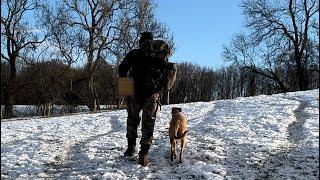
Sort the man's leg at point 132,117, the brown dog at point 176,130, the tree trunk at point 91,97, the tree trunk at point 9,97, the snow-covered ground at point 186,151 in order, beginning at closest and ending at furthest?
the snow-covered ground at point 186,151 → the man's leg at point 132,117 → the brown dog at point 176,130 → the tree trunk at point 9,97 → the tree trunk at point 91,97

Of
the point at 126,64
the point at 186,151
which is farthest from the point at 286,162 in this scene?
the point at 126,64

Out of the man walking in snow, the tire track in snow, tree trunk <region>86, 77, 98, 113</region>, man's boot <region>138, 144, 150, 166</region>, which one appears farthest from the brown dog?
tree trunk <region>86, 77, 98, 113</region>

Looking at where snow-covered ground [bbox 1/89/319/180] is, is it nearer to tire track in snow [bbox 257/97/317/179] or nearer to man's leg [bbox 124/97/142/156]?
tire track in snow [bbox 257/97/317/179]

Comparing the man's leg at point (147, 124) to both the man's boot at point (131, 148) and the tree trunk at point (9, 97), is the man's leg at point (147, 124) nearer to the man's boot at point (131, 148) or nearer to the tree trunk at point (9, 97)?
the man's boot at point (131, 148)

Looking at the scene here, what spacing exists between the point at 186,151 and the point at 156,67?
7.48ft

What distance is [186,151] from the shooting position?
1117 cm

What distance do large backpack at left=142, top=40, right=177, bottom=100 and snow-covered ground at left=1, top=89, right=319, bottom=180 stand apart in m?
1.66

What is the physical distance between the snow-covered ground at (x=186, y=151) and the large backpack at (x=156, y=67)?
5.45ft

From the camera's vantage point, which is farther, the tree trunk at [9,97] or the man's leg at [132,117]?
the tree trunk at [9,97]

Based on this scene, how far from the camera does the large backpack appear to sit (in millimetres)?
9977

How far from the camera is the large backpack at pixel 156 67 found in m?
9.98

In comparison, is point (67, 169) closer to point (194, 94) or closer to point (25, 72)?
point (25, 72)

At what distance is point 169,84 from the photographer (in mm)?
10094

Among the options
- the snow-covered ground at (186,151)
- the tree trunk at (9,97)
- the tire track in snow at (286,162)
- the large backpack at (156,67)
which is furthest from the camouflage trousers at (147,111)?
the tree trunk at (9,97)
